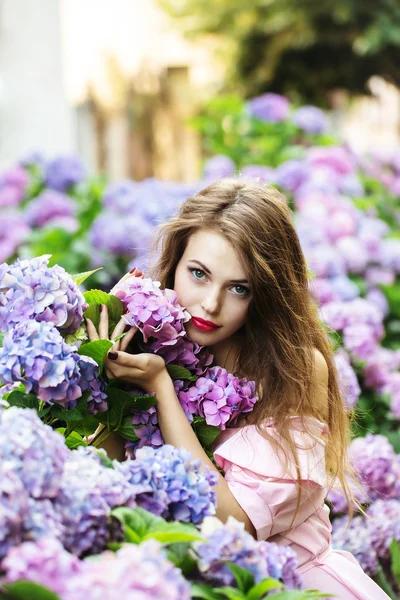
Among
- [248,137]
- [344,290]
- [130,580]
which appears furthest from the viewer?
[248,137]

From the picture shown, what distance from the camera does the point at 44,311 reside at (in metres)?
1.70

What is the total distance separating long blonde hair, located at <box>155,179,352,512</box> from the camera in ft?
6.58

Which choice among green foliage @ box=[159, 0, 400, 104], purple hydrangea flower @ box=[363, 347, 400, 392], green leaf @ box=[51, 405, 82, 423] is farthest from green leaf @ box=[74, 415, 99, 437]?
green foliage @ box=[159, 0, 400, 104]

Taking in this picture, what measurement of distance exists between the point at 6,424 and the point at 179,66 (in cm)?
933

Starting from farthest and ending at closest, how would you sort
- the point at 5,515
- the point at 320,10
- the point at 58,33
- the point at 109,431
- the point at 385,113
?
1. the point at 385,113
2. the point at 320,10
3. the point at 58,33
4. the point at 109,431
5. the point at 5,515

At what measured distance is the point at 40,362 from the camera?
5.17ft

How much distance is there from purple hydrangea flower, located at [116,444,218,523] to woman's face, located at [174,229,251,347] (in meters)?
0.50

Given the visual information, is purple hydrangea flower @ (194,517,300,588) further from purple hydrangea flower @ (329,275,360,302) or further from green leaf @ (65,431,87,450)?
purple hydrangea flower @ (329,275,360,302)

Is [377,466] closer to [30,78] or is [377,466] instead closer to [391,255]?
[391,255]

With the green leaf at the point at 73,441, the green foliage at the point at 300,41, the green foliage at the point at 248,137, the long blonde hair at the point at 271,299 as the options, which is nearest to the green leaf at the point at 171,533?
the green leaf at the point at 73,441

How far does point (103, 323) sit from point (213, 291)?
9.8 inches

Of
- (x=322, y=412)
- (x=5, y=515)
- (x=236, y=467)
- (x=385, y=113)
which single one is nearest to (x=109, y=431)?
(x=236, y=467)

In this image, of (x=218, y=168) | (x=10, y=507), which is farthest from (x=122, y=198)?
(x=10, y=507)

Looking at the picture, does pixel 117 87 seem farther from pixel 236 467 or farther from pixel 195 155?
pixel 236 467
